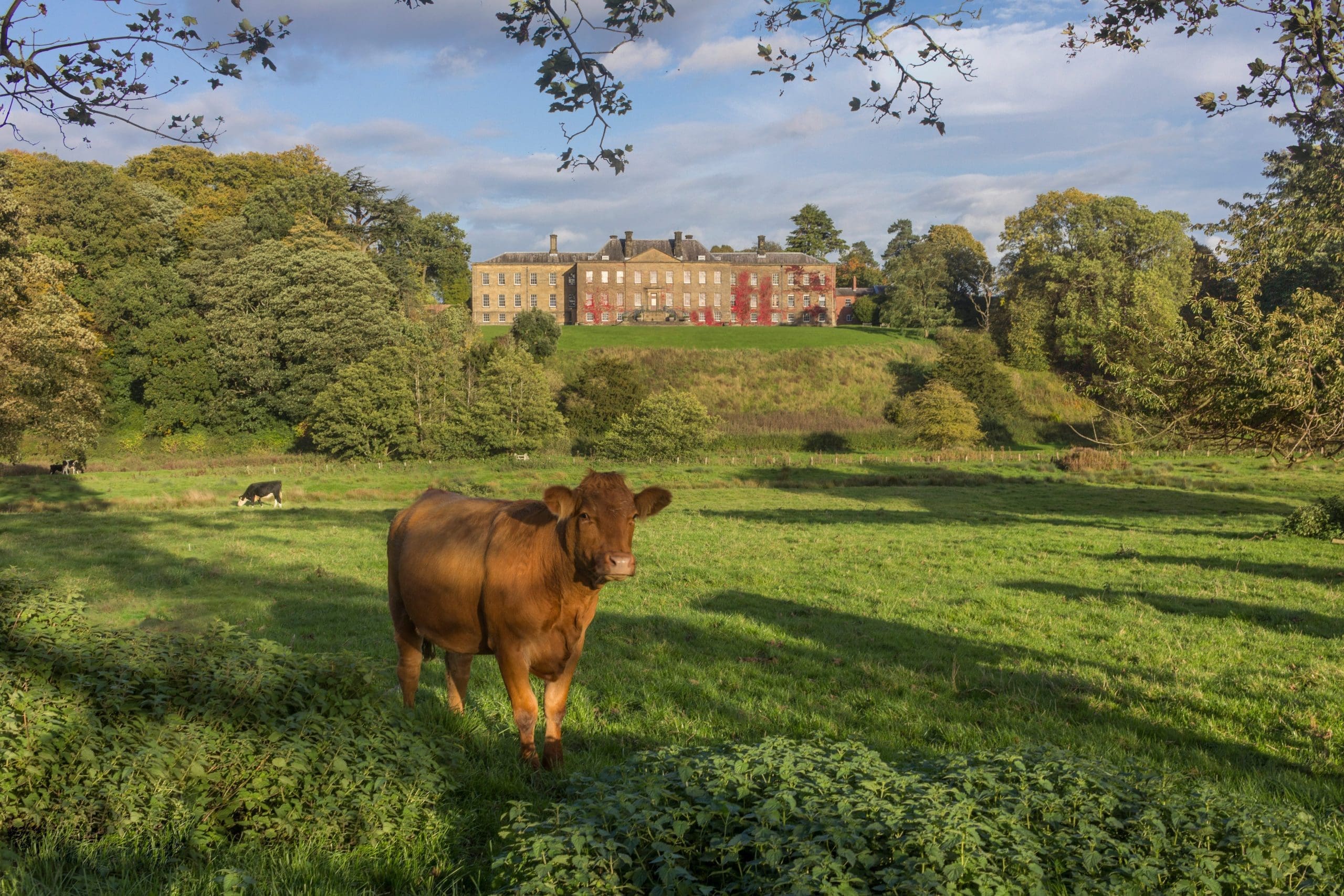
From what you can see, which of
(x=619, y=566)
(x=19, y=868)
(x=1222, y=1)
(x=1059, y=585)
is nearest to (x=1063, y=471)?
(x=1059, y=585)

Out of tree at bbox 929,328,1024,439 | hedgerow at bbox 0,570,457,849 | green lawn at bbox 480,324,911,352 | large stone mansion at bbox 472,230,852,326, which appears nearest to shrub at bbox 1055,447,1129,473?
tree at bbox 929,328,1024,439

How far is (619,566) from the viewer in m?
6.27

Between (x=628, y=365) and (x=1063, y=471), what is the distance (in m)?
35.5

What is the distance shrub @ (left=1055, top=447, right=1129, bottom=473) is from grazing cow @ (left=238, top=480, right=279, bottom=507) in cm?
4035

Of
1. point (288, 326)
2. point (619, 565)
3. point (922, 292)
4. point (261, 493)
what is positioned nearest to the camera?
point (619, 565)

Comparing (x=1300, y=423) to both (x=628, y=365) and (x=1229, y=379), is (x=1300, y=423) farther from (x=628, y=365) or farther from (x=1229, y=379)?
(x=628, y=365)

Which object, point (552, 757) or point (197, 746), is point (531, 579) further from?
point (197, 746)

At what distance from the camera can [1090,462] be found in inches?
1977

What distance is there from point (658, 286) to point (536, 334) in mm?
47292

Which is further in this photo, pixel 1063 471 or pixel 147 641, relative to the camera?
pixel 1063 471

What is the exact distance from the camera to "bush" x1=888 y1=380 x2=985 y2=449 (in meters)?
64.2

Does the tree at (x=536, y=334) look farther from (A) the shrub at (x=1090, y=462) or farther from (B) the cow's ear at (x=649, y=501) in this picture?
(B) the cow's ear at (x=649, y=501)

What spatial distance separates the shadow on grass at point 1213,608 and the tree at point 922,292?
94.2m

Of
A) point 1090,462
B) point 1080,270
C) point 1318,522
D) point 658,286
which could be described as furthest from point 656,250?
point 1318,522
